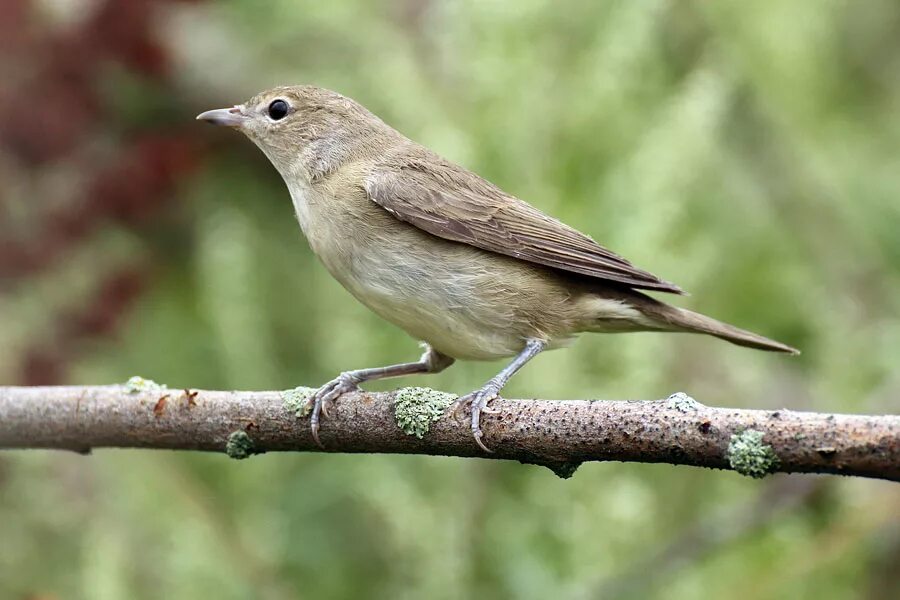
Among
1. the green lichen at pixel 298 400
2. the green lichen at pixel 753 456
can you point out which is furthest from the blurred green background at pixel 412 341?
the green lichen at pixel 753 456

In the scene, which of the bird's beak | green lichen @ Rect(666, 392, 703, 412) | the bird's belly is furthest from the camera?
the bird's beak

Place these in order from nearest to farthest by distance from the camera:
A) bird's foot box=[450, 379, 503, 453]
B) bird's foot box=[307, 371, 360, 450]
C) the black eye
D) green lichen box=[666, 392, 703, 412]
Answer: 1. green lichen box=[666, 392, 703, 412]
2. bird's foot box=[450, 379, 503, 453]
3. bird's foot box=[307, 371, 360, 450]
4. the black eye

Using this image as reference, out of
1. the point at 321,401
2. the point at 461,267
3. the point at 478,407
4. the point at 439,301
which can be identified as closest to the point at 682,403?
the point at 478,407

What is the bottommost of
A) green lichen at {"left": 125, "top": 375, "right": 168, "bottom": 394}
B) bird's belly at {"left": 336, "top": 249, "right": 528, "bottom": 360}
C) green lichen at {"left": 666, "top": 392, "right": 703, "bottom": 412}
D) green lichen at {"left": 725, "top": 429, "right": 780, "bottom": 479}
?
green lichen at {"left": 725, "top": 429, "right": 780, "bottom": 479}

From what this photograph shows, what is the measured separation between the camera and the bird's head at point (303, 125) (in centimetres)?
437

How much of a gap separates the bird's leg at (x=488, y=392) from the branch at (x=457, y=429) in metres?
0.03

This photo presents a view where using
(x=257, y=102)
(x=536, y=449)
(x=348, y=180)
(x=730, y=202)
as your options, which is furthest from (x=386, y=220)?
(x=730, y=202)

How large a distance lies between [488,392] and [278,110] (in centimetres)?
196

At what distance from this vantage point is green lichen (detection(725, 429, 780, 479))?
2.37m

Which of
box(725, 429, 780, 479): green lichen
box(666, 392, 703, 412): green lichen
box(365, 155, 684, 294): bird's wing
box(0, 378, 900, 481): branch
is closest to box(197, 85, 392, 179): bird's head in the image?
box(365, 155, 684, 294): bird's wing

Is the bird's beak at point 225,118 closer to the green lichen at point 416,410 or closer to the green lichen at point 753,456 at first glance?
the green lichen at point 416,410

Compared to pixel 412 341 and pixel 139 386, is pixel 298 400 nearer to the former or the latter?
pixel 139 386

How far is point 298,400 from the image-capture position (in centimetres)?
318

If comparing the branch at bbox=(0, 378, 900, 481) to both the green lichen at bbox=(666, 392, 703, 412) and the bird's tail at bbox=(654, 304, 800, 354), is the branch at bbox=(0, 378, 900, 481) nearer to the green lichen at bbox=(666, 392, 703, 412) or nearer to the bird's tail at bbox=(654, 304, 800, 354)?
the green lichen at bbox=(666, 392, 703, 412)
